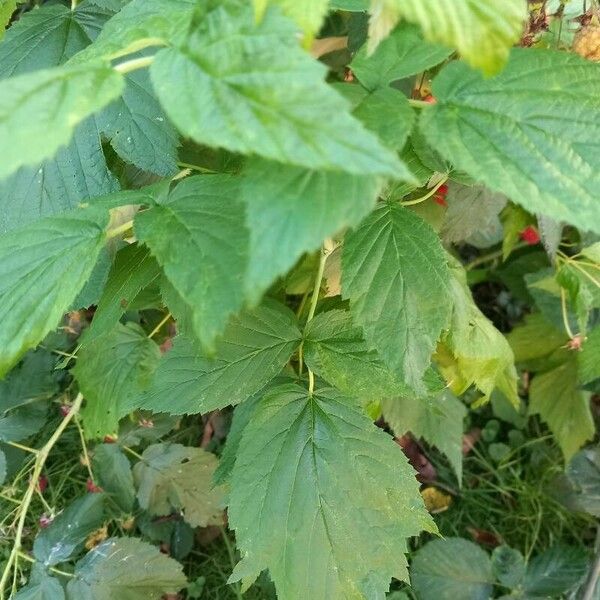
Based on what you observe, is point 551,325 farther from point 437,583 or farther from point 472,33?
point 472,33

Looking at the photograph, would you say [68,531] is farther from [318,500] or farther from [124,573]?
[318,500]

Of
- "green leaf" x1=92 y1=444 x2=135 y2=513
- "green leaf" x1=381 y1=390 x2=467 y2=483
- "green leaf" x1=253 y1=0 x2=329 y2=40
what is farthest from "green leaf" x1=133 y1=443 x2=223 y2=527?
"green leaf" x1=253 y1=0 x2=329 y2=40

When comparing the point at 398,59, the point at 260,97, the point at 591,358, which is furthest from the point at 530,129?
the point at 591,358

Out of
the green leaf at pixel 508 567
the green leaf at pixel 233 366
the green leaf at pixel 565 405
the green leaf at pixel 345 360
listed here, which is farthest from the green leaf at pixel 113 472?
the green leaf at pixel 565 405

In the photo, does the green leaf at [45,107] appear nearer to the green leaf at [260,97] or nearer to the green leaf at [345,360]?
the green leaf at [260,97]

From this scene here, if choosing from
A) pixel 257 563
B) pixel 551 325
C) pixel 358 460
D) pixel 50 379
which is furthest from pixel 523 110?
pixel 50 379

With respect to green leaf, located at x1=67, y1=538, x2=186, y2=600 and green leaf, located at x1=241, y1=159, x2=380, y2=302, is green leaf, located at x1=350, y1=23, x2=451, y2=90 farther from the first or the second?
green leaf, located at x1=67, y1=538, x2=186, y2=600
